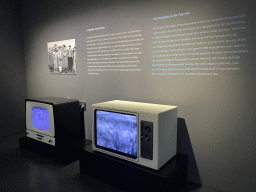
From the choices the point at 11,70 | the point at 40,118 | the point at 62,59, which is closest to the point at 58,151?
the point at 40,118

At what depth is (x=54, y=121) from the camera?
2160 mm

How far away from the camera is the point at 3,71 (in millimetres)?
3109

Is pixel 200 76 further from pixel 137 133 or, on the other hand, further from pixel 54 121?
pixel 54 121

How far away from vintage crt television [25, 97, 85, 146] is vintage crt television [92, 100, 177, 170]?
554mm

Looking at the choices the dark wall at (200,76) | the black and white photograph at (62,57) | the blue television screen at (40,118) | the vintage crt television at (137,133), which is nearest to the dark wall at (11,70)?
the black and white photograph at (62,57)

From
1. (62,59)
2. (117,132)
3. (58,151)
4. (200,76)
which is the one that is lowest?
(58,151)

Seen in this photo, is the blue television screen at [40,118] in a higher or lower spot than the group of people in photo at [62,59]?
lower

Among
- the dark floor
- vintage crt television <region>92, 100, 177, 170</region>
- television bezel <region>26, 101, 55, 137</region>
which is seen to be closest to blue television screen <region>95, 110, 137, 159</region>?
vintage crt television <region>92, 100, 177, 170</region>

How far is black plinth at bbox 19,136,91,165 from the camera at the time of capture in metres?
2.21

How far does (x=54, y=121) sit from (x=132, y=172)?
1070 millimetres

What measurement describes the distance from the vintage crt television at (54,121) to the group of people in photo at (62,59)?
24.9 inches

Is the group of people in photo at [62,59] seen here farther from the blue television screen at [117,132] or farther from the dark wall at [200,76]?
the blue television screen at [117,132]

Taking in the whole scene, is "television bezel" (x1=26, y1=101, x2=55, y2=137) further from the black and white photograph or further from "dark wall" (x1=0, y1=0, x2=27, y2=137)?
"dark wall" (x1=0, y1=0, x2=27, y2=137)

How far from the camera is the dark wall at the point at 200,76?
158cm
